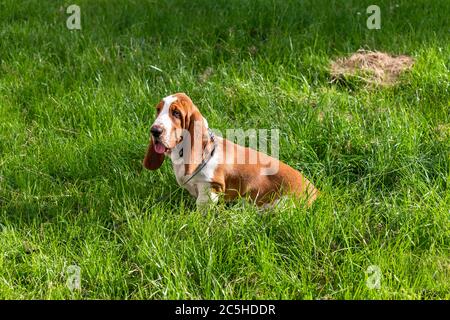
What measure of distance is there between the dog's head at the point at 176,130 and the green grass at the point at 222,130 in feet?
1.04

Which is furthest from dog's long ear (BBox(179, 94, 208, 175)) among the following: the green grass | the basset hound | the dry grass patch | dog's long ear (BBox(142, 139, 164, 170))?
the dry grass patch

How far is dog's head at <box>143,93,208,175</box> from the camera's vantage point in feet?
11.2

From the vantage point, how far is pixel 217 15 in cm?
645

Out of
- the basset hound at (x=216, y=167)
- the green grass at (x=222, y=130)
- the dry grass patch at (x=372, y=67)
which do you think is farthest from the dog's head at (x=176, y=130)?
the dry grass patch at (x=372, y=67)

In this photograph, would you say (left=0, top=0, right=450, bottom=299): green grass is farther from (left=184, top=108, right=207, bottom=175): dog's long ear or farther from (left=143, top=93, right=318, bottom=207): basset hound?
(left=184, top=108, right=207, bottom=175): dog's long ear

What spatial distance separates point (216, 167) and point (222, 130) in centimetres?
90

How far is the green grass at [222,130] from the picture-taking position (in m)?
3.29

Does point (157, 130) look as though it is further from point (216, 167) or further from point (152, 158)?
point (216, 167)

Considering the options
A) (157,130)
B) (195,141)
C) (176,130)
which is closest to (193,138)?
(195,141)

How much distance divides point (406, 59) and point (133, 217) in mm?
3075

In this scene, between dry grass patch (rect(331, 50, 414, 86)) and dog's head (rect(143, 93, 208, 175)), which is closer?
dog's head (rect(143, 93, 208, 175))

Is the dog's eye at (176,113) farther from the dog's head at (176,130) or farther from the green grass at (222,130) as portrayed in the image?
the green grass at (222,130)

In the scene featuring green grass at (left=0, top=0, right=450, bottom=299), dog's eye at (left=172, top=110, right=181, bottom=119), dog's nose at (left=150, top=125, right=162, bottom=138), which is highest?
dog's eye at (left=172, top=110, right=181, bottom=119)

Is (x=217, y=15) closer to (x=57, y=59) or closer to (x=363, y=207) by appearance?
(x=57, y=59)
